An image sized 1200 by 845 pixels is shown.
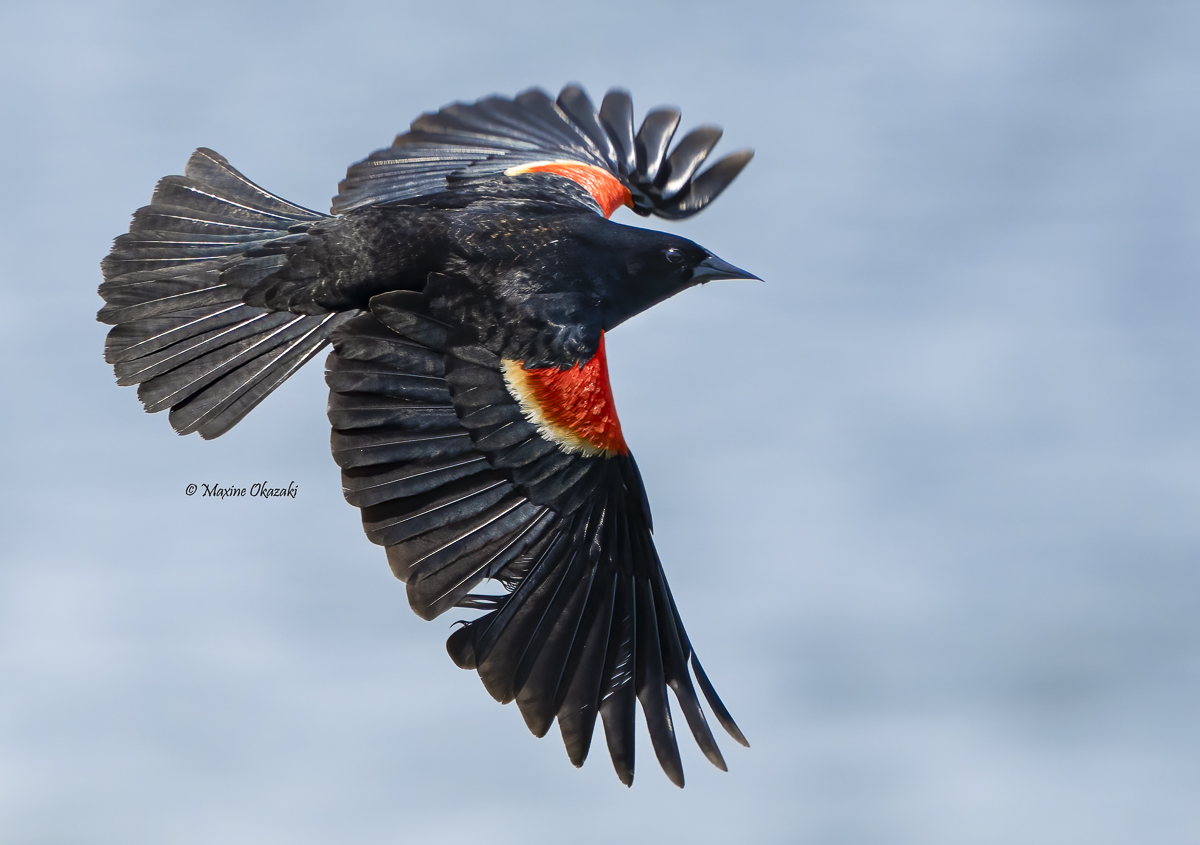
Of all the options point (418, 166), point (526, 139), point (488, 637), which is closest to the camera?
point (488, 637)

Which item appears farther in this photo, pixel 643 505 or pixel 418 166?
pixel 418 166

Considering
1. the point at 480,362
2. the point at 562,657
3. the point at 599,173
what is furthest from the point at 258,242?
the point at 562,657

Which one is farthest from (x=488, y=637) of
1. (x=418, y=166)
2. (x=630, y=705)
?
(x=418, y=166)

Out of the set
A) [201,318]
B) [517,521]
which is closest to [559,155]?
[201,318]

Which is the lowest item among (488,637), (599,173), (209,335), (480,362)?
(488,637)

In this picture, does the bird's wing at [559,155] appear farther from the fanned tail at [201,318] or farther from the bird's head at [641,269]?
the fanned tail at [201,318]

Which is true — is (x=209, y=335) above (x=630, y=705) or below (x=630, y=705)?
above

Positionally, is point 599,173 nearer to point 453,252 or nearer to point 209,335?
point 453,252

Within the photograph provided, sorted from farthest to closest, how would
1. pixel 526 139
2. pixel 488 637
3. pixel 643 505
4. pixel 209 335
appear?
1. pixel 526 139
2. pixel 209 335
3. pixel 643 505
4. pixel 488 637

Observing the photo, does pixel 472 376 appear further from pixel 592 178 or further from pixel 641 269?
pixel 592 178
